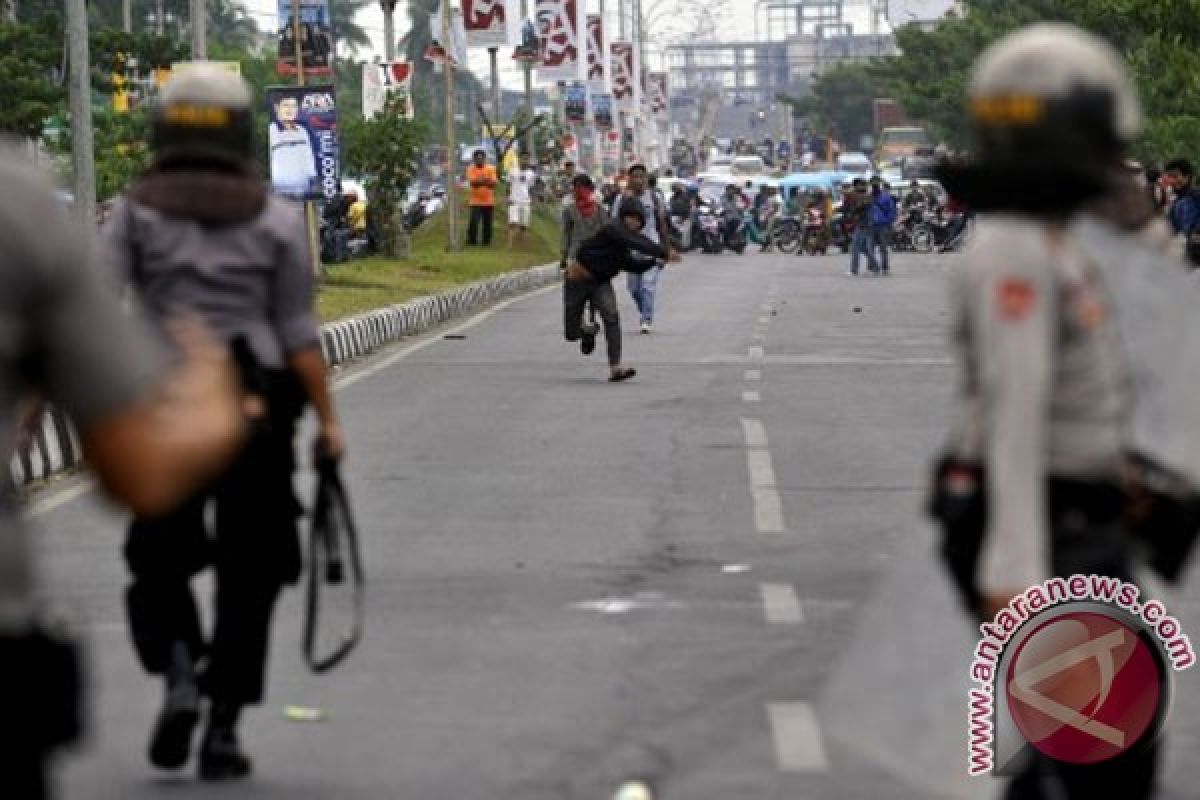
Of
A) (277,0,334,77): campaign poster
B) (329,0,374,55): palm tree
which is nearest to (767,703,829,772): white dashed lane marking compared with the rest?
(277,0,334,77): campaign poster

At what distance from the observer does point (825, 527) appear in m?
13.7

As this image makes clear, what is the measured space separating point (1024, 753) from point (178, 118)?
306 cm

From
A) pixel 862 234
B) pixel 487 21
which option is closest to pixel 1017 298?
pixel 862 234

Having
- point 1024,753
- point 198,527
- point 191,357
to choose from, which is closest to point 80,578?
point 198,527

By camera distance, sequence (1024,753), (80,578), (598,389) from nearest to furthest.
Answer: (1024,753) → (80,578) → (598,389)

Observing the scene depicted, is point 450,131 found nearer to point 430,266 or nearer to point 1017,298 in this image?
point 430,266

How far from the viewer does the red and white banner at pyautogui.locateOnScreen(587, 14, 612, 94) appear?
7312 centimetres

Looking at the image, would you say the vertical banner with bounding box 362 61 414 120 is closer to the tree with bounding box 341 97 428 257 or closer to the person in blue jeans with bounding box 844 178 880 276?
the tree with bounding box 341 97 428 257

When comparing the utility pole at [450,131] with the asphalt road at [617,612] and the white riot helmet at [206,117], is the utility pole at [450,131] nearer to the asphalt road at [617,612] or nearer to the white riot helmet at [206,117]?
the asphalt road at [617,612]

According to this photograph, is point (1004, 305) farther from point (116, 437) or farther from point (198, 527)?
point (198, 527)

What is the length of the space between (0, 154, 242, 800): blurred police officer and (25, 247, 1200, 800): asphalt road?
0.38 m

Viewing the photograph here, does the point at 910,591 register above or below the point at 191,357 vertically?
below

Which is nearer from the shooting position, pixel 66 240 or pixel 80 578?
pixel 66 240

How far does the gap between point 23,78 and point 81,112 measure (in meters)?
12.7
